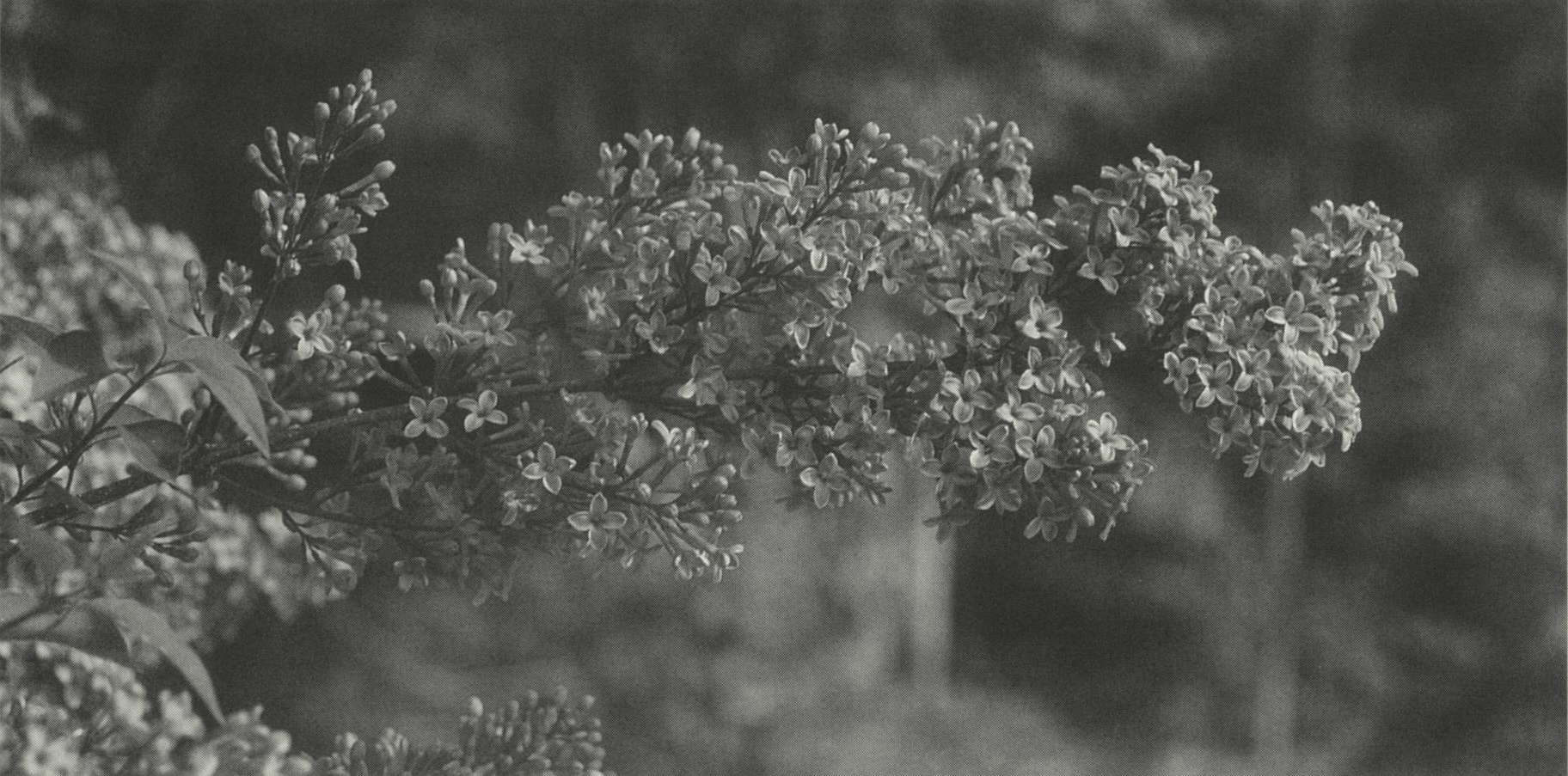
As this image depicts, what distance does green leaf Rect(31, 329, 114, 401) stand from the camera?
2.18 feet

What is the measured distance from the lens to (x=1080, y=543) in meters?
5.91

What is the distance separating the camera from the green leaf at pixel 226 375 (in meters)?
0.64

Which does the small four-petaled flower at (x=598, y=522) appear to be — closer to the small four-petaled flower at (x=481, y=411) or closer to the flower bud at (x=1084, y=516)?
the small four-petaled flower at (x=481, y=411)

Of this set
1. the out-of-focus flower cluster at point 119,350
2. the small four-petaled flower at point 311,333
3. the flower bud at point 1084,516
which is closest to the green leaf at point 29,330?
the small four-petaled flower at point 311,333

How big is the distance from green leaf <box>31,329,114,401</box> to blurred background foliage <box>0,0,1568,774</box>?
1912 millimetres

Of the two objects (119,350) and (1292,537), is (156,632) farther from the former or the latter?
(1292,537)

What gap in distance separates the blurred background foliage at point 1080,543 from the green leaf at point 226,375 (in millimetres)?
1961

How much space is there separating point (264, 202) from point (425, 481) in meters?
0.16

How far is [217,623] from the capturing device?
1534mm

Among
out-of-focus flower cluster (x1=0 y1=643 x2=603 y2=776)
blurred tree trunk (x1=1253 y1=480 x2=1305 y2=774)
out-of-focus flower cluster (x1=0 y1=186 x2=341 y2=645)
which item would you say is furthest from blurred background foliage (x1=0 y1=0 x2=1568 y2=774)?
out-of-focus flower cluster (x1=0 y1=643 x2=603 y2=776)

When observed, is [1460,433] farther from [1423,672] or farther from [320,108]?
[320,108]

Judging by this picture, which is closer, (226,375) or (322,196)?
(226,375)

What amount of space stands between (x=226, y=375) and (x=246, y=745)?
0.26 metres

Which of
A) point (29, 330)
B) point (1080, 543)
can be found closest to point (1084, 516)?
point (29, 330)
